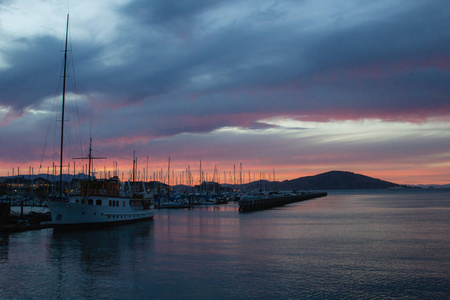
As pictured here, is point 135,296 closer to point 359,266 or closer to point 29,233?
point 359,266

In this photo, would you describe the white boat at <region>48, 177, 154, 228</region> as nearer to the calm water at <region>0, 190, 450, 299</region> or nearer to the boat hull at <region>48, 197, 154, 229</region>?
the boat hull at <region>48, 197, 154, 229</region>

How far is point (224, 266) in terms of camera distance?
90.9 ft

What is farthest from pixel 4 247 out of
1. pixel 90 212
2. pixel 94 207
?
pixel 94 207

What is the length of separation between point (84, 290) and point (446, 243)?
35995 millimetres

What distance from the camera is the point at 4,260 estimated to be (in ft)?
97.7

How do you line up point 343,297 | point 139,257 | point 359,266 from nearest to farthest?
1. point 343,297
2. point 359,266
3. point 139,257

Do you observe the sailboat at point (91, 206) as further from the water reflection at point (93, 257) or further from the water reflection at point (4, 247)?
the water reflection at point (4, 247)

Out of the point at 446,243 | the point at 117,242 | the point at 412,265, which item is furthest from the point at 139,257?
the point at 446,243

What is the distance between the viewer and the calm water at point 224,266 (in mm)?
21516

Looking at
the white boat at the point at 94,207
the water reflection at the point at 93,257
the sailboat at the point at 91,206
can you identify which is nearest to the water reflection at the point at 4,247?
the water reflection at the point at 93,257

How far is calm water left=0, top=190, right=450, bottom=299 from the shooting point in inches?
847

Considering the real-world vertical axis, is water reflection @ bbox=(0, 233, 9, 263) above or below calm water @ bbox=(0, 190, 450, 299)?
above

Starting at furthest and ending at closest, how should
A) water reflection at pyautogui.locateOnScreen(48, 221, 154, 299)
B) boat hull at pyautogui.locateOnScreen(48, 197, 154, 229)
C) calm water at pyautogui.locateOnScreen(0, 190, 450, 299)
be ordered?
boat hull at pyautogui.locateOnScreen(48, 197, 154, 229) → water reflection at pyautogui.locateOnScreen(48, 221, 154, 299) → calm water at pyautogui.locateOnScreen(0, 190, 450, 299)

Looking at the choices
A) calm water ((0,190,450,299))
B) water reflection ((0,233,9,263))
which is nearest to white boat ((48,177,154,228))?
calm water ((0,190,450,299))
